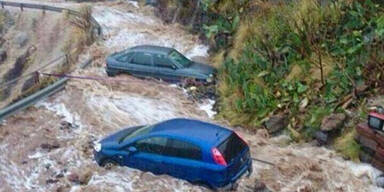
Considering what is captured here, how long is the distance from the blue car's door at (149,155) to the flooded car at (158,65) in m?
5.75

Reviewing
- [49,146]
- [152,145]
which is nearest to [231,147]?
[152,145]

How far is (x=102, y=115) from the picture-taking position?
15852 mm

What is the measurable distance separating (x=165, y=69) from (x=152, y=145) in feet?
20.3

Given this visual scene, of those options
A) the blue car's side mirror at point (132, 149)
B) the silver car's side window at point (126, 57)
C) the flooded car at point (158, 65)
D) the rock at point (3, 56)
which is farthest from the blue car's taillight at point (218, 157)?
the rock at point (3, 56)

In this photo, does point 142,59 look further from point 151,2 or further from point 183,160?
point 151,2

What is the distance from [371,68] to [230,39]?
22.1 feet

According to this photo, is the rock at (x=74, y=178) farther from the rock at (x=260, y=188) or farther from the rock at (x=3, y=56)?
the rock at (x=3, y=56)

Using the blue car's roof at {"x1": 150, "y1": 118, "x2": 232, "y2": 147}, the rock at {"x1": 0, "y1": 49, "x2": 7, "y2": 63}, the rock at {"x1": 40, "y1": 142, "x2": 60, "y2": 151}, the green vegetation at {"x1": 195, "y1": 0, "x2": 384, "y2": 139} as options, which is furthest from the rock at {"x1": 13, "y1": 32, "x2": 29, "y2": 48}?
the blue car's roof at {"x1": 150, "y1": 118, "x2": 232, "y2": 147}

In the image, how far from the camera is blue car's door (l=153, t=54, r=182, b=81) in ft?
58.7

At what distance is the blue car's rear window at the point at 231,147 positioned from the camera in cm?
1129

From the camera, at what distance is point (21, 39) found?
3011 centimetres

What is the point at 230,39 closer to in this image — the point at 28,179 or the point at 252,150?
the point at 252,150

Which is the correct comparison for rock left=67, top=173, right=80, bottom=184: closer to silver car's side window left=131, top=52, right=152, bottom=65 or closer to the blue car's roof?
the blue car's roof

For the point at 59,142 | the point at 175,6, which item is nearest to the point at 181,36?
the point at 175,6
